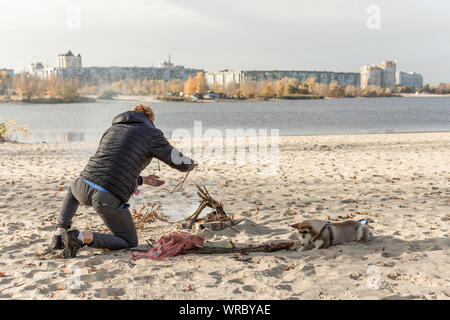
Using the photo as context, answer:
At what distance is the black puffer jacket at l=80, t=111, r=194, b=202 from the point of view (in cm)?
416

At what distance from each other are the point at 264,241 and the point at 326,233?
776 millimetres

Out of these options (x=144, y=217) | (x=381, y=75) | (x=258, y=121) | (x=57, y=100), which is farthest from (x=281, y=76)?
(x=144, y=217)

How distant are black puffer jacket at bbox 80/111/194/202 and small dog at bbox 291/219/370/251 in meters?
1.57

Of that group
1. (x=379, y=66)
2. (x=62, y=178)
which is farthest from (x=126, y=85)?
(x=62, y=178)

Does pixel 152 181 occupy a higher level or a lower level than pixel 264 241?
higher

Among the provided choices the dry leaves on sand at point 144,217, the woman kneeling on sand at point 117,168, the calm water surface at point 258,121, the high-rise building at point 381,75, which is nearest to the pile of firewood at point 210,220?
the dry leaves on sand at point 144,217

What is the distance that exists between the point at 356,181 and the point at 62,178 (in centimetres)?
629

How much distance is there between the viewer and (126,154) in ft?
13.6

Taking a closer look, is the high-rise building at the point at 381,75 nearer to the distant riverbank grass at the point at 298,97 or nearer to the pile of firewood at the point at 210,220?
the distant riverbank grass at the point at 298,97

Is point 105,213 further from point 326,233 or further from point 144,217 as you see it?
point 326,233

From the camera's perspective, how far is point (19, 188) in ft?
26.4

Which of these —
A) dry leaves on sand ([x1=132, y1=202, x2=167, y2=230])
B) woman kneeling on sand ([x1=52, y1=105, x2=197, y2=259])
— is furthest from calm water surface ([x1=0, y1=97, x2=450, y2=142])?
woman kneeling on sand ([x1=52, y1=105, x2=197, y2=259])

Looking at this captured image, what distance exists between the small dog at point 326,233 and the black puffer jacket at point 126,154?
157 centimetres
